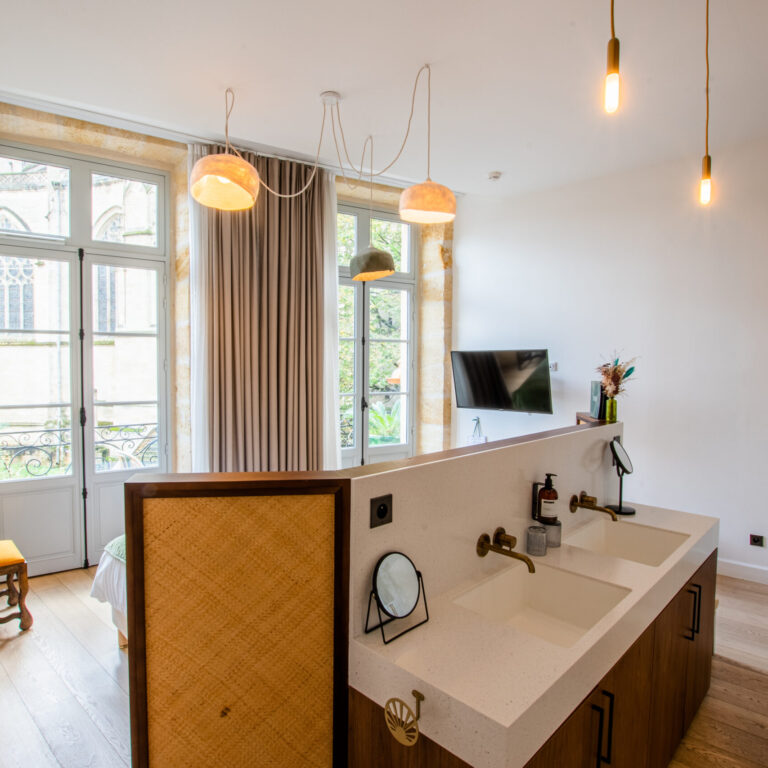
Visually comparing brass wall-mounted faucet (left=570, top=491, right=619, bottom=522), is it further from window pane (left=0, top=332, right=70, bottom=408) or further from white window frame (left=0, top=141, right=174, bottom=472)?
window pane (left=0, top=332, right=70, bottom=408)

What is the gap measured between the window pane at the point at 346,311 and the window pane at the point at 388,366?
12.6 inches

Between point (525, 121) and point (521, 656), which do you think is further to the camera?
point (525, 121)

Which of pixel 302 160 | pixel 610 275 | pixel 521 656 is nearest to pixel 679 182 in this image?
pixel 610 275

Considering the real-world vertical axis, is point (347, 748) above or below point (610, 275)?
below

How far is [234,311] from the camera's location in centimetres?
413

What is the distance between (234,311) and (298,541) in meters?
3.18

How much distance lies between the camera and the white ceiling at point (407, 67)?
7.59 feet

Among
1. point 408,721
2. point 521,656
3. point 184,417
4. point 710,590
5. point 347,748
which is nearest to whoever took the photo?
point 408,721

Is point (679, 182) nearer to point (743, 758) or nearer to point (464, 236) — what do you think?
point (464, 236)

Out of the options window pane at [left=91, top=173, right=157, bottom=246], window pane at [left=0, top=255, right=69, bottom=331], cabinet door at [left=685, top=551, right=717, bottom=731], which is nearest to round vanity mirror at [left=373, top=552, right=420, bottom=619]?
cabinet door at [left=685, top=551, right=717, bottom=731]

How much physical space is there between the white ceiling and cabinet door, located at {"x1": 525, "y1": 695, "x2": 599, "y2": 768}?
8.63ft

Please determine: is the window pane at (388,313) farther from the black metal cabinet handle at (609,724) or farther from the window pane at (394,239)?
the black metal cabinet handle at (609,724)

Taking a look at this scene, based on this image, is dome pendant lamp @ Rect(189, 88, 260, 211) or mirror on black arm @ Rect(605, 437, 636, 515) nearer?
dome pendant lamp @ Rect(189, 88, 260, 211)

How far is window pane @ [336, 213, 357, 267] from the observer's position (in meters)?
5.25
